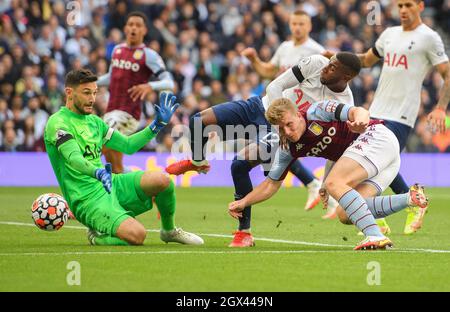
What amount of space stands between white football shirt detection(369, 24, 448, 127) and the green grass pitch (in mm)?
1384

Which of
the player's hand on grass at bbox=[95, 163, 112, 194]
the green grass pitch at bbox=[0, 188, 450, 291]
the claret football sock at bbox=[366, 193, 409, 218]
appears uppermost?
the player's hand on grass at bbox=[95, 163, 112, 194]

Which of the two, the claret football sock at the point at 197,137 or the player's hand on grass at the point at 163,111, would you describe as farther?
the claret football sock at the point at 197,137

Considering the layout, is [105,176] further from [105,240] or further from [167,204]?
[167,204]

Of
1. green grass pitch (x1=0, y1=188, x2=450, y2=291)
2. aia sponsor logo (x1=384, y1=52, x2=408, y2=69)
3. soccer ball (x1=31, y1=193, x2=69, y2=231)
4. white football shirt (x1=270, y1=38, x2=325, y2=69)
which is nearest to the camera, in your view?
green grass pitch (x1=0, y1=188, x2=450, y2=291)

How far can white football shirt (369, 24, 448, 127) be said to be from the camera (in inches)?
477

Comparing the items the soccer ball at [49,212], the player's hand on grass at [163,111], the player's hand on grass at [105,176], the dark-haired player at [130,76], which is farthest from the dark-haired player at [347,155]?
the dark-haired player at [130,76]

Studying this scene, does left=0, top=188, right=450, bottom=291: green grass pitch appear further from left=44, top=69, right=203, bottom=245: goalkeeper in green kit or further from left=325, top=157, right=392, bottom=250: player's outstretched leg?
left=44, top=69, right=203, bottom=245: goalkeeper in green kit

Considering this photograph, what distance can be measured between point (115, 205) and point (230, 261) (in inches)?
68.7

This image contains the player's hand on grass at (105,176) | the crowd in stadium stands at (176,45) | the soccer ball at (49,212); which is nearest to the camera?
the player's hand on grass at (105,176)

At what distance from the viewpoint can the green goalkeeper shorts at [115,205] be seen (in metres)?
9.74

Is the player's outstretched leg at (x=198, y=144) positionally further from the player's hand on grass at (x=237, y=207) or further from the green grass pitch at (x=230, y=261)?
the player's hand on grass at (x=237, y=207)

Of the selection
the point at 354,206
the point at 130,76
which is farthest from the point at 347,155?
the point at 130,76

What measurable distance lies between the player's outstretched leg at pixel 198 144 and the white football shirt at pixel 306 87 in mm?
689

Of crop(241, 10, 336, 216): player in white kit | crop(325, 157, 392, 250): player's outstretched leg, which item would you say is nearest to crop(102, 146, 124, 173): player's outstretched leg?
crop(241, 10, 336, 216): player in white kit
